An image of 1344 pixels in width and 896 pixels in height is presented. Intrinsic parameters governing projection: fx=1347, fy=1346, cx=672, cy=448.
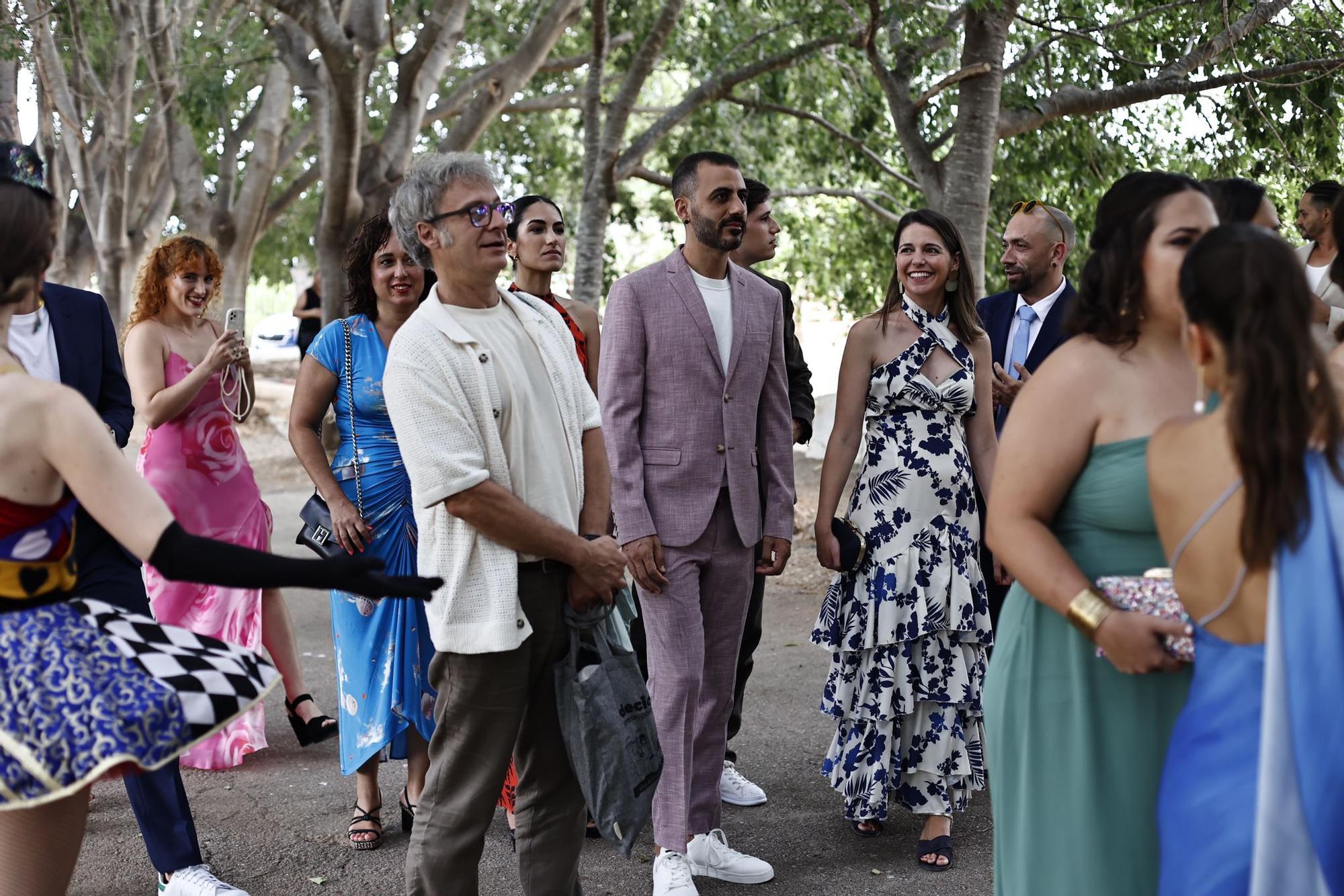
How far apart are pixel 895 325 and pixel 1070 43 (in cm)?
565

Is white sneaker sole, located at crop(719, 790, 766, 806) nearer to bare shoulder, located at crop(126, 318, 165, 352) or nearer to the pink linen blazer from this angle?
the pink linen blazer

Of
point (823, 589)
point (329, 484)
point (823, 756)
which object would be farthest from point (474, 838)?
point (823, 589)

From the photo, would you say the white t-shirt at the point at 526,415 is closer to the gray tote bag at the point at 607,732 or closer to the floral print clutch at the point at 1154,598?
the gray tote bag at the point at 607,732

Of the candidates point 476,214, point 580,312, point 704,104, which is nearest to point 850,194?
point 704,104

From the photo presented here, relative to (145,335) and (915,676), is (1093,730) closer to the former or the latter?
(915,676)

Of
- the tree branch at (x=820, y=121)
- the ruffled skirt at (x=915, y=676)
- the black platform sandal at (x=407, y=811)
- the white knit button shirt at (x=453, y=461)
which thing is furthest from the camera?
the tree branch at (x=820, y=121)

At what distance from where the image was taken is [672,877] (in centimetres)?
430

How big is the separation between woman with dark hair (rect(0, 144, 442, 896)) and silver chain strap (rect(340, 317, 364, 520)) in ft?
6.91

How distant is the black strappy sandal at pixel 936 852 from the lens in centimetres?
464

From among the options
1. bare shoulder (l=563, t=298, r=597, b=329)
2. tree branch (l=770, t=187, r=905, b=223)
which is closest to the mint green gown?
bare shoulder (l=563, t=298, r=597, b=329)

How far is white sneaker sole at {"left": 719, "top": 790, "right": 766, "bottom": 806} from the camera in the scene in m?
5.31

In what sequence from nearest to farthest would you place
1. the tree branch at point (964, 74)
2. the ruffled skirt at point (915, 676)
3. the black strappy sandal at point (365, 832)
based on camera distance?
the ruffled skirt at point (915, 676)
the black strappy sandal at point (365, 832)
the tree branch at point (964, 74)

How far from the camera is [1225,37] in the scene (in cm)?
847

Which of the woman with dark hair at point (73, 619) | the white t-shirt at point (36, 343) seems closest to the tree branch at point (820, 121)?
the white t-shirt at point (36, 343)
